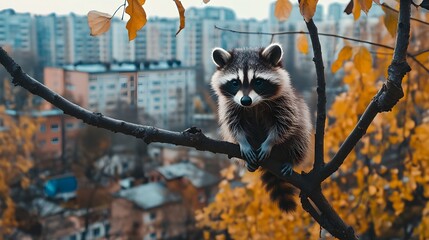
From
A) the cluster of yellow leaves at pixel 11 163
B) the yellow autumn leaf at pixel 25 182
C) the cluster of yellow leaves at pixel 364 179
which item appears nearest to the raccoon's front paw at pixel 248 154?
the cluster of yellow leaves at pixel 364 179

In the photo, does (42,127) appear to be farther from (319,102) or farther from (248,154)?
(319,102)

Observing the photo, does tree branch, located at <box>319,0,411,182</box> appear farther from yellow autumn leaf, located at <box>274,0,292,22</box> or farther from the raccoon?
the raccoon

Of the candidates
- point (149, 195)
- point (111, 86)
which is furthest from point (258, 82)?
point (149, 195)

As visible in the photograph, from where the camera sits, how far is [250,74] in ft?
3.77

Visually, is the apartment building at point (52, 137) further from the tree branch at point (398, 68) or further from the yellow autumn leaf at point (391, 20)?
the tree branch at point (398, 68)

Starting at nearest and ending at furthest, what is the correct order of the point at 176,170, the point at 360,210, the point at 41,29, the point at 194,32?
the point at 360,210, the point at 41,29, the point at 194,32, the point at 176,170

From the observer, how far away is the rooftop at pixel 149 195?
12.2 feet

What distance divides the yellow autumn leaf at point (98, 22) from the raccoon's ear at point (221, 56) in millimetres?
478

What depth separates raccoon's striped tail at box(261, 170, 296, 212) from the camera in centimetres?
121

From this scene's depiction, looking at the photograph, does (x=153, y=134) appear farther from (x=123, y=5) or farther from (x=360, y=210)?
(x=360, y=210)

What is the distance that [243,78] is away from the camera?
3.76 ft

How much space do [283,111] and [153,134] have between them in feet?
1.72

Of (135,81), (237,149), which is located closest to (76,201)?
(135,81)

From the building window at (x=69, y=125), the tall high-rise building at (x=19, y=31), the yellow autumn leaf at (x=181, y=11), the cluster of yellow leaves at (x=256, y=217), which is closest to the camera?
the yellow autumn leaf at (x=181, y=11)
